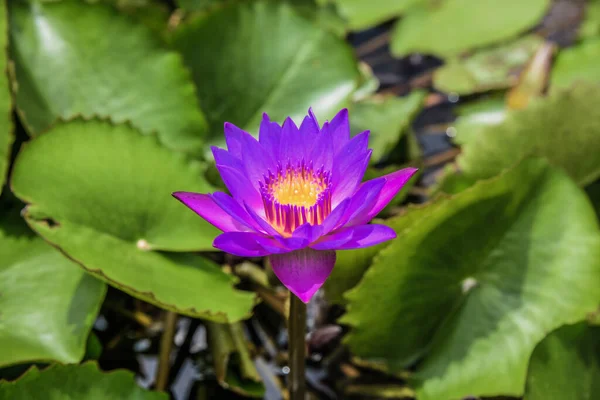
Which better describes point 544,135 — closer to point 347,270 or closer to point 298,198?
point 347,270

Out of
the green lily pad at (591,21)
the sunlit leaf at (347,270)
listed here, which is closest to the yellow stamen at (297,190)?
the sunlit leaf at (347,270)

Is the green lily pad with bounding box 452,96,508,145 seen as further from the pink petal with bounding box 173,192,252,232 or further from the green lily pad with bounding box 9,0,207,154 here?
the pink petal with bounding box 173,192,252,232

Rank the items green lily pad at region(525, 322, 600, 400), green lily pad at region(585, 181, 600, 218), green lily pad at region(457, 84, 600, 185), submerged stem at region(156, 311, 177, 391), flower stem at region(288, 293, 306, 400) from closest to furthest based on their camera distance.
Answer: flower stem at region(288, 293, 306, 400), green lily pad at region(525, 322, 600, 400), submerged stem at region(156, 311, 177, 391), green lily pad at region(457, 84, 600, 185), green lily pad at region(585, 181, 600, 218)

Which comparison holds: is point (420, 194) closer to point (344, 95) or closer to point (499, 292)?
point (344, 95)

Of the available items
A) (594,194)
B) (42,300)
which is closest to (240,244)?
(42,300)

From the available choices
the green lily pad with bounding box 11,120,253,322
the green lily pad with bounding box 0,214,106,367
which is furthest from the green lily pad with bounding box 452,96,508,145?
the green lily pad with bounding box 0,214,106,367

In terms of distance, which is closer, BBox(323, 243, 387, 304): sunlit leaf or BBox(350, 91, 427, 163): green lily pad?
BBox(323, 243, 387, 304): sunlit leaf
